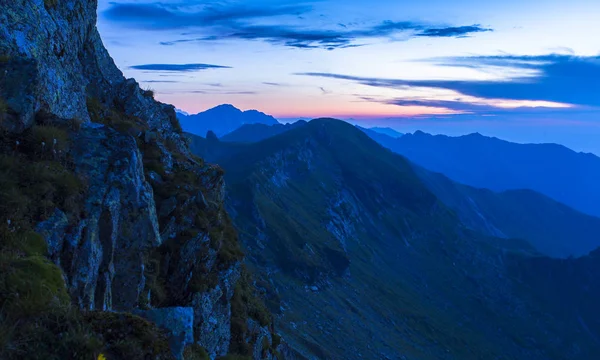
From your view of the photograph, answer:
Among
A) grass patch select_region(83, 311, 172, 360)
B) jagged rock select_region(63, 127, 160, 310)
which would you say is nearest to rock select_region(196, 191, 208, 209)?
jagged rock select_region(63, 127, 160, 310)

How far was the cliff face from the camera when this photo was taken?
41.8ft

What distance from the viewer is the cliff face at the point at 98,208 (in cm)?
1273

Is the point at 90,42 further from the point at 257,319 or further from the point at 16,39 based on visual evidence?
the point at 257,319

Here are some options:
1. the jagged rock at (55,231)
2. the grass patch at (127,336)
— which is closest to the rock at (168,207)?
the jagged rock at (55,231)

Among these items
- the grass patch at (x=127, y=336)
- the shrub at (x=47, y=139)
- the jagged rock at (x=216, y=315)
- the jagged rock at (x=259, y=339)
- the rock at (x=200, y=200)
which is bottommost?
the jagged rock at (x=259, y=339)

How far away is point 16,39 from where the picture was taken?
65.6 ft

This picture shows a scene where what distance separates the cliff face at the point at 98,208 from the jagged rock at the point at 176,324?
33mm

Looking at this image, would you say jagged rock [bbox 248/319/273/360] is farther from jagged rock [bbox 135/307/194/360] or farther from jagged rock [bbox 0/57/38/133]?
jagged rock [bbox 0/57/38/133]

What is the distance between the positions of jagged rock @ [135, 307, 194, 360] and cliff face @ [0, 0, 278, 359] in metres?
0.03

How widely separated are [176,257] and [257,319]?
11466 millimetres

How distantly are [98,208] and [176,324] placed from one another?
7.25m

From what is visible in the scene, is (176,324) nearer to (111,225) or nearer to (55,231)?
(55,231)

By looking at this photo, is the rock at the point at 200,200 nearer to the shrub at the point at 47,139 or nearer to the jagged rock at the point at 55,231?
the shrub at the point at 47,139

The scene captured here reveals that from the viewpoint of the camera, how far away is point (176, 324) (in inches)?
412
